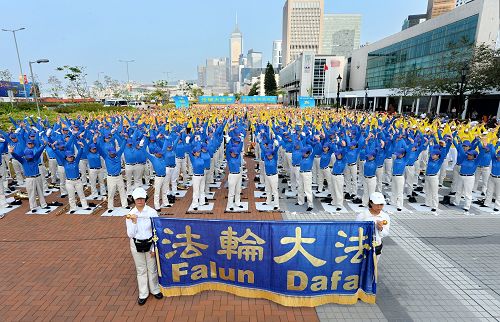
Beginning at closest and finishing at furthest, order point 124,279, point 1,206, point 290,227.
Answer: point 290,227
point 124,279
point 1,206

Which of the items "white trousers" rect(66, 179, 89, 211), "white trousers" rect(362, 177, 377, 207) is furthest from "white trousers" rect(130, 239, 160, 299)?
"white trousers" rect(362, 177, 377, 207)

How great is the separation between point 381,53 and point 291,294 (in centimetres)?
6552

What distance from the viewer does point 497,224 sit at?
25.0 ft

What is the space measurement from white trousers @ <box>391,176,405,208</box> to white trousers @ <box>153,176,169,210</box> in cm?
720

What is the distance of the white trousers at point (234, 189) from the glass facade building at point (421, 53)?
2998 centimetres

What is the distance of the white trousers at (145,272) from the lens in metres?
4.53

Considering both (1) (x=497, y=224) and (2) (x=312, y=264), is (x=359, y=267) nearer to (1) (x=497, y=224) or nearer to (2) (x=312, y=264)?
(2) (x=312, y=264)

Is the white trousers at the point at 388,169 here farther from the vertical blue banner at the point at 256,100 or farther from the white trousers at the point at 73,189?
the vertical blue banner at the point at 256,100

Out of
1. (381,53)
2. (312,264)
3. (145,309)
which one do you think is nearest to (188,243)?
(145,309)

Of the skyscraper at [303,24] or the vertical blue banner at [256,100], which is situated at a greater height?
the skyscraper at [303,24]

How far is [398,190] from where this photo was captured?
862 cm

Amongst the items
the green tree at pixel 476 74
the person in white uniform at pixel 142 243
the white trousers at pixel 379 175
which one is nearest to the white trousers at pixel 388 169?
the white trousers at pixel 379 175

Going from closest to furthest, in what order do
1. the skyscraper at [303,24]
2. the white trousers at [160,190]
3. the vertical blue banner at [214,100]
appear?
the white trousers at [160,190] → the vertical blue banner at [214,100] → the skyscraper at [303,24]

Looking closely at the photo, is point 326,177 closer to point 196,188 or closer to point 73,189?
point 196,188
